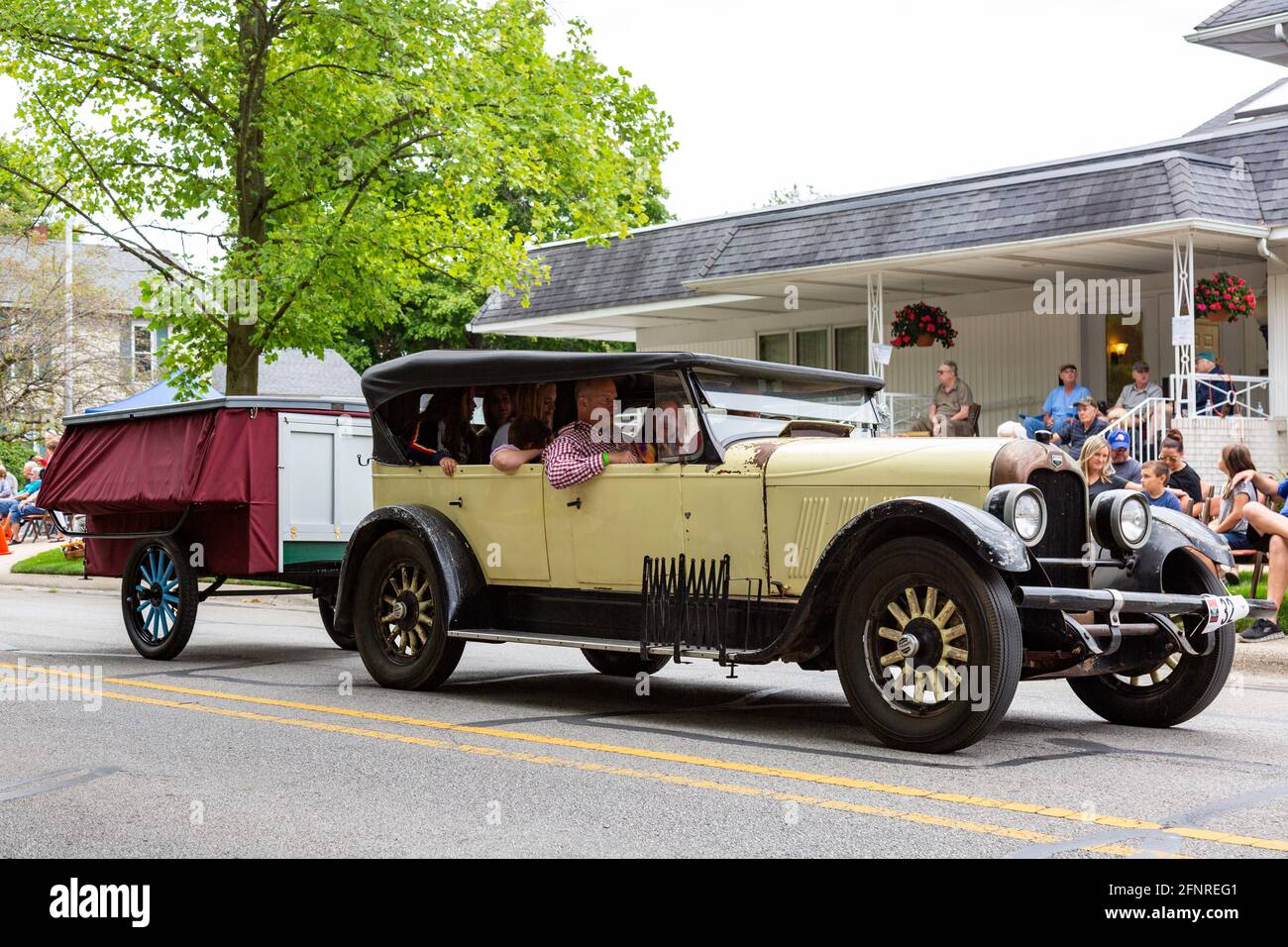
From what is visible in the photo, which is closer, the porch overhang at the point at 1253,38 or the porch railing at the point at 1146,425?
the porch railing at the point at 1146,425

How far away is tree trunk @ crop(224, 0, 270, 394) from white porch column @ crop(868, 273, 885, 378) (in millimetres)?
7958

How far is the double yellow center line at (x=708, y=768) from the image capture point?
5410mm

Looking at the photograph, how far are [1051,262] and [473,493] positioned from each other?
40.7 feet

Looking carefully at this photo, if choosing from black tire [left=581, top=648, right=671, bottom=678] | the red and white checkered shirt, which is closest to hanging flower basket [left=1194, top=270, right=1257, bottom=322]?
black tire [left=581, top=648, right=671, bottom=678]

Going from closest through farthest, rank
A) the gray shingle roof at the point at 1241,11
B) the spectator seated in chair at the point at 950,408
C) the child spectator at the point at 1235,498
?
the child spectator at the point at 1235,498 → the spectator seated in chair at the point at 950,408 → the gray shingle roof at the point at 1241,11

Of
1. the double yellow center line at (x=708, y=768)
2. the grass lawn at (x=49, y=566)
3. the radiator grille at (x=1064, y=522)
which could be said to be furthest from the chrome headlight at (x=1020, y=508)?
the grass lawn at (x=49, y=566)

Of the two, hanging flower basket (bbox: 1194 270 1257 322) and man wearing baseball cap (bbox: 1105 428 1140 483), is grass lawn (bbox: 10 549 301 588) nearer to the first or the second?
Answer: man wearing baseball cap (bbox: 1105 428 1140 483)

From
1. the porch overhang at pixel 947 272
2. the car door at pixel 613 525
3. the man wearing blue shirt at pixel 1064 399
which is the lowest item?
the car door at pixel 613 525

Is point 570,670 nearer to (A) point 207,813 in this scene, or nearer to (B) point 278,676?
(B) point 278,676

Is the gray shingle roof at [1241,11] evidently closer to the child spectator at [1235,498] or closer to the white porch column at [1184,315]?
the white porch column at [1184,315]

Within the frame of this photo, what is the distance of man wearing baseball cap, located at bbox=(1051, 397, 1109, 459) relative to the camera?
53.4ft

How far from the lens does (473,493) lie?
9.26 meters

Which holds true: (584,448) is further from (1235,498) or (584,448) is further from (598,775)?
(1235,498)

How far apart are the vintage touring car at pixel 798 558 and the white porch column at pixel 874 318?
11053 mm
